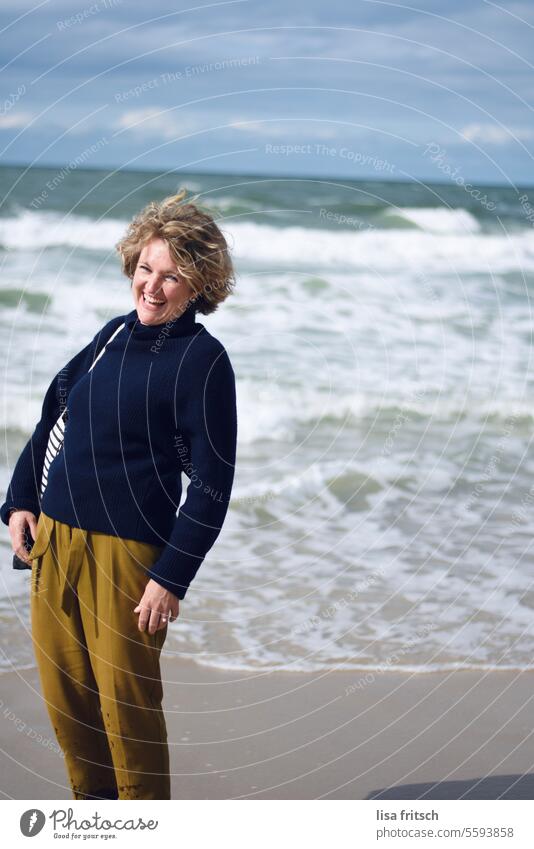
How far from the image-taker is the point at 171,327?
2.61 metres

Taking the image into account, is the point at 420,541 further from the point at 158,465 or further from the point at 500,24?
the point at 500,24

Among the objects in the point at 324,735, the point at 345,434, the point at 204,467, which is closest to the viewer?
the point at 204,467

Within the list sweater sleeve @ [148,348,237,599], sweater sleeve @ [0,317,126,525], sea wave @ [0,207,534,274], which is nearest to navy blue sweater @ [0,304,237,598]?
sweater sleeve @ [148,348,237,599]

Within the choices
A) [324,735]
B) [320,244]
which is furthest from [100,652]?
[320,244]

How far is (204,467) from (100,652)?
587 mm

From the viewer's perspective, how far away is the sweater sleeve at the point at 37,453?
284cm

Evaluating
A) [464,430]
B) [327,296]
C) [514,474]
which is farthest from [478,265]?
[514,474]

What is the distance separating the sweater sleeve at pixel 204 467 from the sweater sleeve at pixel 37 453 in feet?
1.45

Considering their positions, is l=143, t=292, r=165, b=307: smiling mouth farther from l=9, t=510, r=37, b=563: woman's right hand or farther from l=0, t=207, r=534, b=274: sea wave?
l=0, t=207, r=534, b=274: sea wave

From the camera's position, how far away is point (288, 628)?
487cm

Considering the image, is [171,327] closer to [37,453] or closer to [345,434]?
[37,453]

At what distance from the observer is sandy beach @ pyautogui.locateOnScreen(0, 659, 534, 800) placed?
138 inches

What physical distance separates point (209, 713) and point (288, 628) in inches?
36.3

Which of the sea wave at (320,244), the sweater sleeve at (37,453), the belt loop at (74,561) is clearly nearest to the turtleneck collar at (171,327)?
the sweater sleeve at (37,453)
